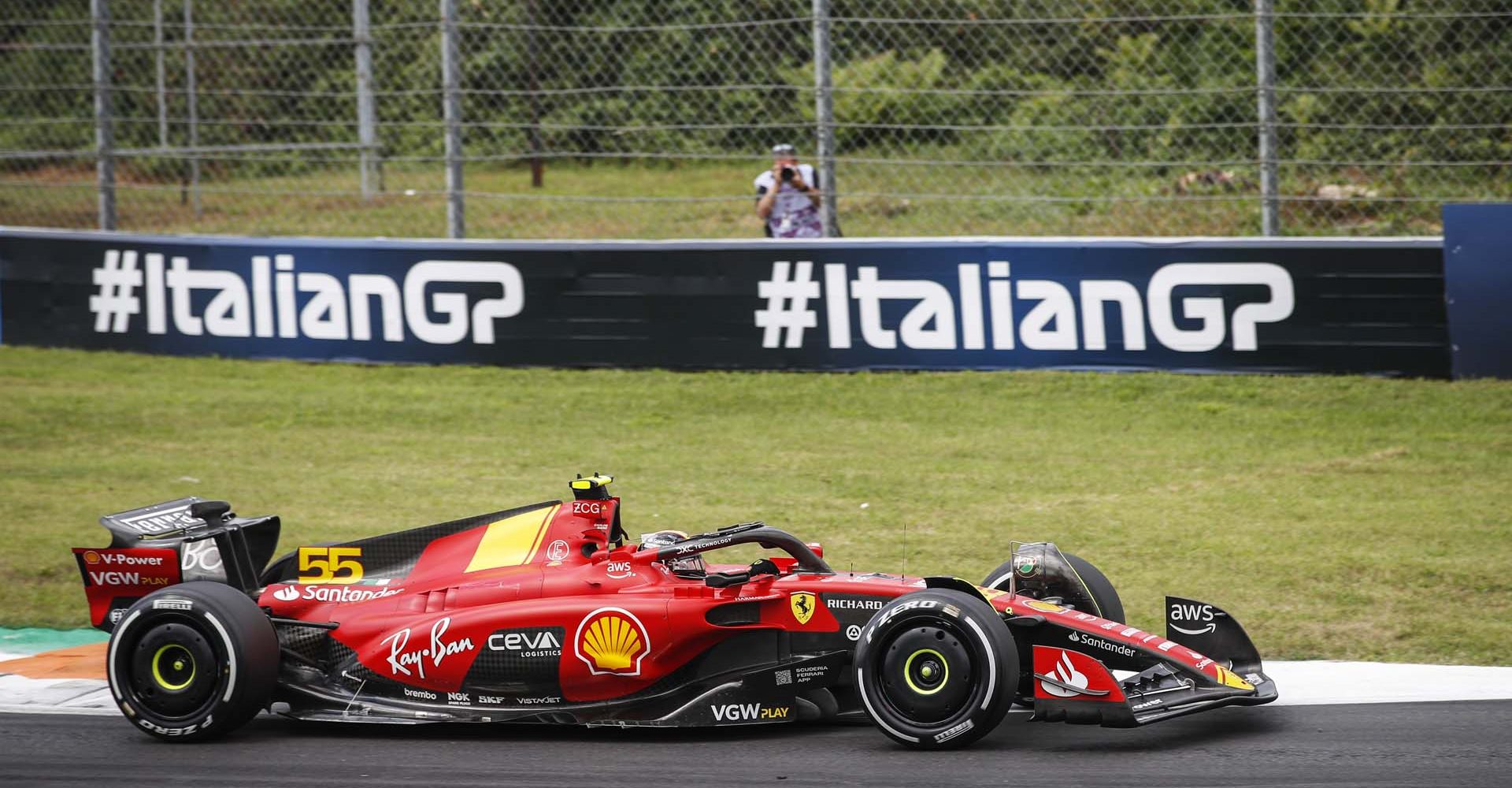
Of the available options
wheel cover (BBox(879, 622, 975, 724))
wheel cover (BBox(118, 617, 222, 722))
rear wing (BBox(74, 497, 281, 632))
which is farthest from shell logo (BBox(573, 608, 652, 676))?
rear wing (BBox(74, 497, 281, 632))

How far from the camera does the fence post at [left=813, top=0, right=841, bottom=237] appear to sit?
40.1ft

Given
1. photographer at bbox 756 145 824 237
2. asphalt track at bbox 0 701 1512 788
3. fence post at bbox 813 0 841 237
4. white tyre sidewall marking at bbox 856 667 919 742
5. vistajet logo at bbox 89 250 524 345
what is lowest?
asphalt track at bbox 0 701 1512 788

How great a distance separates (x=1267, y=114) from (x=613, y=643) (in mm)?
7474

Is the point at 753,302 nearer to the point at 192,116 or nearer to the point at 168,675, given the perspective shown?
the point at 168,675

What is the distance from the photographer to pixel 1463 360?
444 inches

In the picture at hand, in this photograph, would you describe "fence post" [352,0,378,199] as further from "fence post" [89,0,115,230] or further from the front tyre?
the front tyre

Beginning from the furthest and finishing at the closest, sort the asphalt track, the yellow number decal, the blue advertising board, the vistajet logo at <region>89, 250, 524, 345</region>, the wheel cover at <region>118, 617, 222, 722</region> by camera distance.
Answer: the vistajet logo at <region>89, 250, 524, 345</region> → the blue advertising board → the yellow number decal → the wheel cover at <region>118, 617, 222, 722</region> → the asphalt track

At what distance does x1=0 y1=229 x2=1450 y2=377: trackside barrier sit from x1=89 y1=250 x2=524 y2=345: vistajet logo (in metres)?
0.01

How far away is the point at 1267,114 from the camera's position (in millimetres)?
11453

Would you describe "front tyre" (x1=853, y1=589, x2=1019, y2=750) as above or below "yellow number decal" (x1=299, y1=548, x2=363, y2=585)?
below

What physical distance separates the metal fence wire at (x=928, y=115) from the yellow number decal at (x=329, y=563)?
6.19 metres

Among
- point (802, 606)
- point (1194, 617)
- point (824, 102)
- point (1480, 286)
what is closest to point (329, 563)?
point (802, 606)

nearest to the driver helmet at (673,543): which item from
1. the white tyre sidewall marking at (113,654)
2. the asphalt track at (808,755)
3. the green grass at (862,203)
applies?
the asphalt track at (808,755)

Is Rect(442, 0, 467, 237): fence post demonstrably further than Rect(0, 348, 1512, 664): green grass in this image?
Yes
